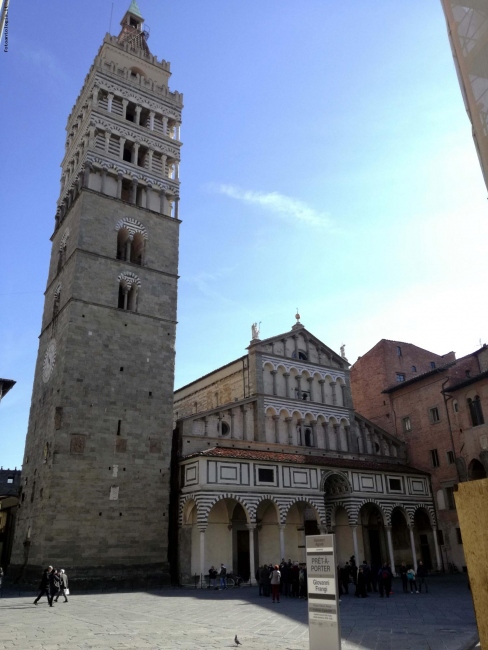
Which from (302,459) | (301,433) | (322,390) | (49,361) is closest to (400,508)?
(301,433)

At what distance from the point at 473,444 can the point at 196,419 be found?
14510 millimetres

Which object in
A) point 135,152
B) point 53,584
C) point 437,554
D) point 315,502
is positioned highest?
point 135,152

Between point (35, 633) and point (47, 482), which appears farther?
point (47, 482)

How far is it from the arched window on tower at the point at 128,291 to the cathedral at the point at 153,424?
0.25ft

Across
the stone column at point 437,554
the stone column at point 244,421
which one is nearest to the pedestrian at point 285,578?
the stone column at point 244,421

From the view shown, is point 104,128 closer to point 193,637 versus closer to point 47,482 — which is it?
point 47,482

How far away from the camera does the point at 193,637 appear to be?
9719mm

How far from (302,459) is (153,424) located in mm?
7753

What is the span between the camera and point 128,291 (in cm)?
2689

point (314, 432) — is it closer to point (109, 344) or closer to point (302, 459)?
point (302, 459)

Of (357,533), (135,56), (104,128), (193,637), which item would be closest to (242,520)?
(357,533)

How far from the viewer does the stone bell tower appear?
70.4 ft

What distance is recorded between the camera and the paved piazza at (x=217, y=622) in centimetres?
920

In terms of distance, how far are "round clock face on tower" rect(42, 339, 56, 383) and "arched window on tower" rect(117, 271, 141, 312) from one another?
385 cm
